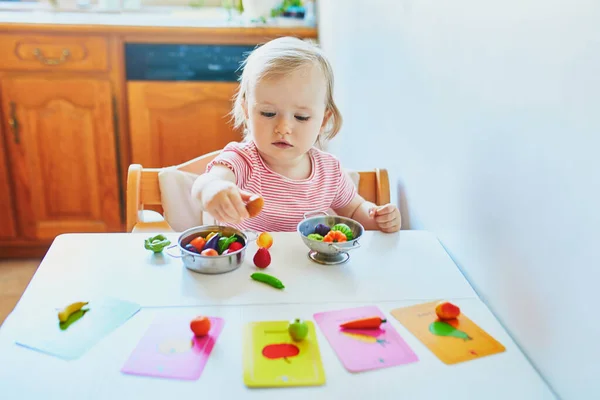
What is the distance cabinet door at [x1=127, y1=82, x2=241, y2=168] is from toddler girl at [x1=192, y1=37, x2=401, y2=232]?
3.08 feet

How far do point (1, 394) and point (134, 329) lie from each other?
0.51ft

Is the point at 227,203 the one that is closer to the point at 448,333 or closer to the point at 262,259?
the point at 262,259

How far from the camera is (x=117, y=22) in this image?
1961 mm

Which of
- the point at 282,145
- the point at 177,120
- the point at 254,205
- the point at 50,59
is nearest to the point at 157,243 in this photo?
the point at 254,205

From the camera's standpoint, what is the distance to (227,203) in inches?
29.2

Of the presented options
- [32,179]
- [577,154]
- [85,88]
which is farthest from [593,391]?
[32,179]

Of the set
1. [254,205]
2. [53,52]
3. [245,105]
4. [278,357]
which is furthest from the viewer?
[53,52]

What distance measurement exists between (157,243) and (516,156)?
56 cm

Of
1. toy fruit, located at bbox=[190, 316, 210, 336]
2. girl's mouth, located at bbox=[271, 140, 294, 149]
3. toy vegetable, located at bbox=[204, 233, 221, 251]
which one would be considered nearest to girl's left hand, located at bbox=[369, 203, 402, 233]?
girl's mouth, located at bbox=[271, 140, 294, 149]

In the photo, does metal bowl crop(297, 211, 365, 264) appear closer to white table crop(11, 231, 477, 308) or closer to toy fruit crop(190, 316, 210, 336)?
white table crop(11, 231, 477, 308)

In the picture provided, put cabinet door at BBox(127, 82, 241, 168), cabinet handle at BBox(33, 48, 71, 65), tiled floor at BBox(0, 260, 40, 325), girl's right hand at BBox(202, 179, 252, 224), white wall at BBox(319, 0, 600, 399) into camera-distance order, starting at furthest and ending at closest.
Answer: cabinet door at BBox(127, 82, 241, 168)
cabinet handle at BBox(33, 48, 71, 65)
tiled floor at BBox(0, 260, 40, 325)
girl's right hand at BBox(202, 179, 252, 224)
white wall at BBox(319, 0, 600, 399)

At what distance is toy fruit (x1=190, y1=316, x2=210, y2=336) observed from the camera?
0.61 metres

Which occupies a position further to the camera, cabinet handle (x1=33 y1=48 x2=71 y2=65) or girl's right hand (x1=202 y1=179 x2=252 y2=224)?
cabinet handle (x1=33 y1=48 x2=71 y2=65)

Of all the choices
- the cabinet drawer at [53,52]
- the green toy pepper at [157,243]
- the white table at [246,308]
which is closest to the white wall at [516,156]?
the white table at [246,308]
